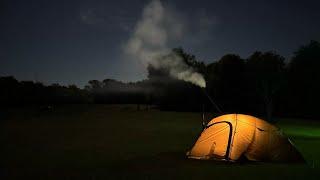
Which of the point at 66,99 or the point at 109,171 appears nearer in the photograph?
the point at 109,171

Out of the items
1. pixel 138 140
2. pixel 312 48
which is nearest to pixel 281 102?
pixel 312 48

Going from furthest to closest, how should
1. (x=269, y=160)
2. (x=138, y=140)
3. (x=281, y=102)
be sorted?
(x=281, y=102) < (x=138, y=140) < (x=269, y=160)

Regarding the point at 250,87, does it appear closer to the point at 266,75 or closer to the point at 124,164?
the point at 266,75

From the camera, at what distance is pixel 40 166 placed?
Answer: 42.7 feet

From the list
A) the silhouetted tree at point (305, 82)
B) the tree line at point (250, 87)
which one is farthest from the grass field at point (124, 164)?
the silhouetted tree at point (305, 82)

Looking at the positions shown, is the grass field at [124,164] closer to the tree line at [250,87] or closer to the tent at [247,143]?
the tent at [247,143]

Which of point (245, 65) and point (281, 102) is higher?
point (245, 65)

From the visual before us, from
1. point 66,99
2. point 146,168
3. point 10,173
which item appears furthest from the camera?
point 66,99

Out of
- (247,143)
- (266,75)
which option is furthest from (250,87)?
(247,143)

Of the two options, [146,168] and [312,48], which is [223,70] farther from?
[146,168]

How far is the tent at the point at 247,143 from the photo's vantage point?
13695mm

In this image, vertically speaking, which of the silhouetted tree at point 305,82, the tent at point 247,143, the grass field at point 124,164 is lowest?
the grass field at point 124,164

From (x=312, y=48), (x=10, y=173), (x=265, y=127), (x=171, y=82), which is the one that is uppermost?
(x=312, y=48)

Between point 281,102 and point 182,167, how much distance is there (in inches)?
1936
